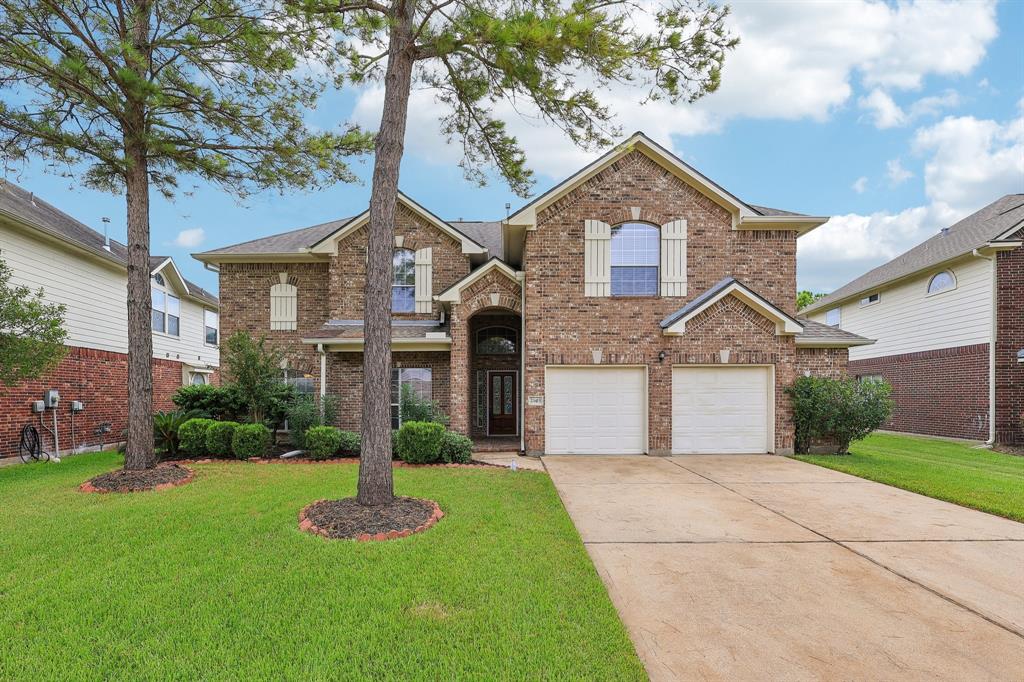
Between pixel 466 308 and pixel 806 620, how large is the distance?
356 inches

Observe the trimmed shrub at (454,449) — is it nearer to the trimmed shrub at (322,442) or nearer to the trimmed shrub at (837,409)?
the trimmed shrub at (322,442)

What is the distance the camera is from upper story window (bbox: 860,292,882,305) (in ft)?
57.2

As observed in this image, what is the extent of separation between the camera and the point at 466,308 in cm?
1135

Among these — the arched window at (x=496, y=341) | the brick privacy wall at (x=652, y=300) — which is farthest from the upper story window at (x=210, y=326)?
the brick privacy wall at (x=652, y=300)

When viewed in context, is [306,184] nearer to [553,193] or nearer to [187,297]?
[553,193]

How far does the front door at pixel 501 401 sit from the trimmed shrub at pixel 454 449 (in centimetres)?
504

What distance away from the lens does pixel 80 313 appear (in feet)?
41.3

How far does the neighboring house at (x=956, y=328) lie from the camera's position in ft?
40.3

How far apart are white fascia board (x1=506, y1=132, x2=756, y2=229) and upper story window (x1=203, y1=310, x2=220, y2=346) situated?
15.7m

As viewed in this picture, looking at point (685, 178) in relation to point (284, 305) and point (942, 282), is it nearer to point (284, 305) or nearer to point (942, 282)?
point (942, 282)

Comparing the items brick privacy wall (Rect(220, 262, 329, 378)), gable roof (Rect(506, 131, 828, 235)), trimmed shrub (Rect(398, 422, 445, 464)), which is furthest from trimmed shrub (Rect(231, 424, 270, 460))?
gable roof (Rect(506, 131, 828, 235))

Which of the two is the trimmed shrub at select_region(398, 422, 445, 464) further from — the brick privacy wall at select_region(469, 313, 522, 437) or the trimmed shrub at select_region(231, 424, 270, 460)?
the brick privacy wall at select_region(469, 313, 522, 437)

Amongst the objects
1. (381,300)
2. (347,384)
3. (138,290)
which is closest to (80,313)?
(138,290)

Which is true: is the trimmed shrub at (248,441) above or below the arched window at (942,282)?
below
